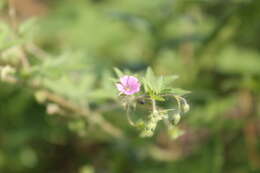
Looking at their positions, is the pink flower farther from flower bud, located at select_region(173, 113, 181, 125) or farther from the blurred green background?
the blurred green background

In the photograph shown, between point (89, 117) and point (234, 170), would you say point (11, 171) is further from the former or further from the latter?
point (234, 170)

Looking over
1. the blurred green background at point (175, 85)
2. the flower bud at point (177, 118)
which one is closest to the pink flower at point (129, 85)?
the flower bud at point (177, 118)

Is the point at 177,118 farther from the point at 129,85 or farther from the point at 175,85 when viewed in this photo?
the point at 175,85

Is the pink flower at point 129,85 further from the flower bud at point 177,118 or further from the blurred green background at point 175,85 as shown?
the blurred green background at point 175,85

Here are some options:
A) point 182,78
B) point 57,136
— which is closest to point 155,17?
point 182,78

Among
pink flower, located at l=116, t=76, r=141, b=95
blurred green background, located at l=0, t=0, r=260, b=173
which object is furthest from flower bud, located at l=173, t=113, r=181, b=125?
blurred green background, located at l=0, t=0, r=260, b=173

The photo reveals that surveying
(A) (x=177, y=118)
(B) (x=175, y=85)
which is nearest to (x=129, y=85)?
(A) (x=177, y=118)
